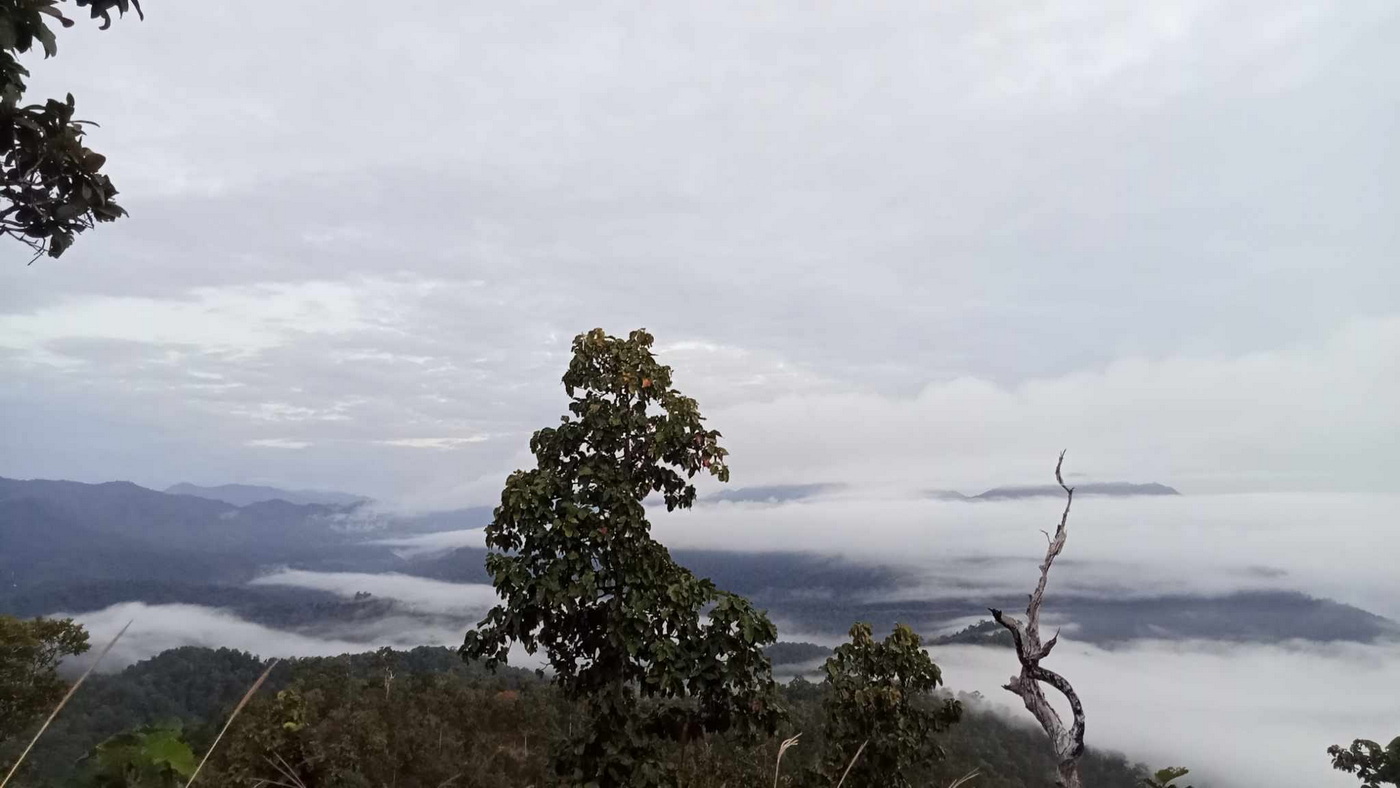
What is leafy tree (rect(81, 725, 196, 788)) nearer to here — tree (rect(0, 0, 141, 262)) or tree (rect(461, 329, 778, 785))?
tree (rect(461, 329, 778, 785))

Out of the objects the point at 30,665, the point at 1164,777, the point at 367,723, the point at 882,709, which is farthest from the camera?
the point at 367,723

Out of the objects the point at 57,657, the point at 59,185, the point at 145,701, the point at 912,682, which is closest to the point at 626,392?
the point at 59,185

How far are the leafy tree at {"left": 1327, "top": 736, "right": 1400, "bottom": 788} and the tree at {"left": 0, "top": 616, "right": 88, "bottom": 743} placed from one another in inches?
1277

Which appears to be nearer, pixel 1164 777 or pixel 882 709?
pixel 882 709

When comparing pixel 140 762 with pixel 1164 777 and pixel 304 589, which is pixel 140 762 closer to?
pixel 1164 777

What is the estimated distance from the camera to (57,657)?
43.4ft

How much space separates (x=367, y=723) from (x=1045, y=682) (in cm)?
1207

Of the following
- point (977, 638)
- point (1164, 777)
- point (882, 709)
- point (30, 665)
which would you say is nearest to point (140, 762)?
point (30, 665)

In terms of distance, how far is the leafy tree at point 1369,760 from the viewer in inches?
928

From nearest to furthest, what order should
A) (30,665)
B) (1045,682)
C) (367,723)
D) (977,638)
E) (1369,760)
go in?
1. (1045,682)
2. (30,665)
3. (367,723)
4. (1369,760)
5. (977,638)

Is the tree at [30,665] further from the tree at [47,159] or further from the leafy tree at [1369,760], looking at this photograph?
the leafy tree at [1369,760]

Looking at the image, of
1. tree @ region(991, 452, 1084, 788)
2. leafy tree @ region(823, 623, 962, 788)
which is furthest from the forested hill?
tree @ region(991, 452, 1084, 788)

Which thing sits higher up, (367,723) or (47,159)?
(47,159)

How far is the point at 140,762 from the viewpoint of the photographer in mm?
8250
